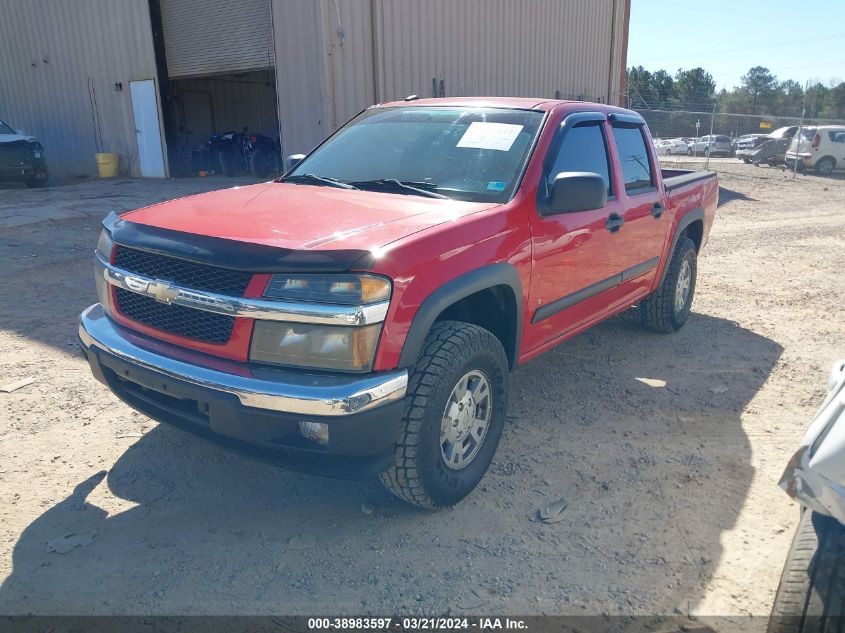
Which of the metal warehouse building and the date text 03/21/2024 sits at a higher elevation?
the metal warehouse building

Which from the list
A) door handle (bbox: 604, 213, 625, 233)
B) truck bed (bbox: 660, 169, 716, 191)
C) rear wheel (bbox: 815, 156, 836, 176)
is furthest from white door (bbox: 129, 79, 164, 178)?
rear wheel (bbox: 815, 156, 836, 176)

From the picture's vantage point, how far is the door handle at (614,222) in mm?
4121

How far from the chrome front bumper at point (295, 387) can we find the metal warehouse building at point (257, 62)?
419 inches

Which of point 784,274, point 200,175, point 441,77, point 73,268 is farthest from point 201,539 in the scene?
point 200,175

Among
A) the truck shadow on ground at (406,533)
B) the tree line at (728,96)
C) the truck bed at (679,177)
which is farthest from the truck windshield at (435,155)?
the tree line at (728,96)

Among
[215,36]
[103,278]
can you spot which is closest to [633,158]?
[103,278]

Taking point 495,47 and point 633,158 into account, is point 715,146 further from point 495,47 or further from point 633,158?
point 633,158

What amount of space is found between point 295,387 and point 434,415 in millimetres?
615

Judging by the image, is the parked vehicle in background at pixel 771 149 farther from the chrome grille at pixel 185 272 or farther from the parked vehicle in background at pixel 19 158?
the chrome grille at pixel 185 272

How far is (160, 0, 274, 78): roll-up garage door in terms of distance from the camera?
14.2 metres

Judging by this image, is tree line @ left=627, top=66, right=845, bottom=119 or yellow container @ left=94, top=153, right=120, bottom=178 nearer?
yellow container @ left=94, top=153, right=120, bottom=178

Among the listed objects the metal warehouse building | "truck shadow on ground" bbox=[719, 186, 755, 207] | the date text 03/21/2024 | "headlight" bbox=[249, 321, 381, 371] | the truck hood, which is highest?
the metal warehouse building

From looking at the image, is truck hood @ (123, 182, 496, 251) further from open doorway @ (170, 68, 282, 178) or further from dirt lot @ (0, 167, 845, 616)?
open doorway @ (170, 68, 282, 178)

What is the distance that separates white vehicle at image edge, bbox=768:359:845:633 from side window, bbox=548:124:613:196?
6.55 ft
